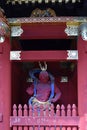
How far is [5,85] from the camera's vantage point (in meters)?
8.28

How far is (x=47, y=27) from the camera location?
27.6 ft

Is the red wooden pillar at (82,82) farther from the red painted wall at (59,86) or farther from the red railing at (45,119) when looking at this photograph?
the red painted wall at (59,86)

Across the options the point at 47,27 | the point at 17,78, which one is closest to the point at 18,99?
the point at 17,78

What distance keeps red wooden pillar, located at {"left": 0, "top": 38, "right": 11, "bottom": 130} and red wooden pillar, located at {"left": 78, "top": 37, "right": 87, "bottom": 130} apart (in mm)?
1392

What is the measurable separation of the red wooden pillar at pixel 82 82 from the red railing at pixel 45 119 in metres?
0.12

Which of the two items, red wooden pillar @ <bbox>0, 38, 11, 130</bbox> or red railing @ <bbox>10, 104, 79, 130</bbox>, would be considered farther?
red wooden pillar @ <bbox>0, 38, 11, 130</bbox>

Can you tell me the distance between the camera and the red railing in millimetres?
8031

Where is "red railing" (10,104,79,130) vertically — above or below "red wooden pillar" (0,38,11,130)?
below

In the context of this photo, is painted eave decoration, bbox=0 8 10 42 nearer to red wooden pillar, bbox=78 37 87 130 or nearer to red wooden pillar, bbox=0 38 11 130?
red wooden pillar, bbox=0 38 11 130

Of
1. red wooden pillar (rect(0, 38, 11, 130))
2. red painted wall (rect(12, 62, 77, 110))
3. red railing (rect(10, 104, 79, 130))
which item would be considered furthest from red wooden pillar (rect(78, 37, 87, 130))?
red painted wall (rect(12, 62, 77, 110))

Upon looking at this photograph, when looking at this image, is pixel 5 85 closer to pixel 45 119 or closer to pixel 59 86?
pixel 45 119

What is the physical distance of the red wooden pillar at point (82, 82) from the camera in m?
8.03

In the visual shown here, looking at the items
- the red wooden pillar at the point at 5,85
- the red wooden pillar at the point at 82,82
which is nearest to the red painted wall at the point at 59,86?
the red wooden pillar at the point at 5,85

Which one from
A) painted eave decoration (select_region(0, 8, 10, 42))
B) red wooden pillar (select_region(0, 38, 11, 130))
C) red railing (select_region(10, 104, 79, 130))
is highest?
painted eave decoration (select_region(0, 8, 10, 42))
